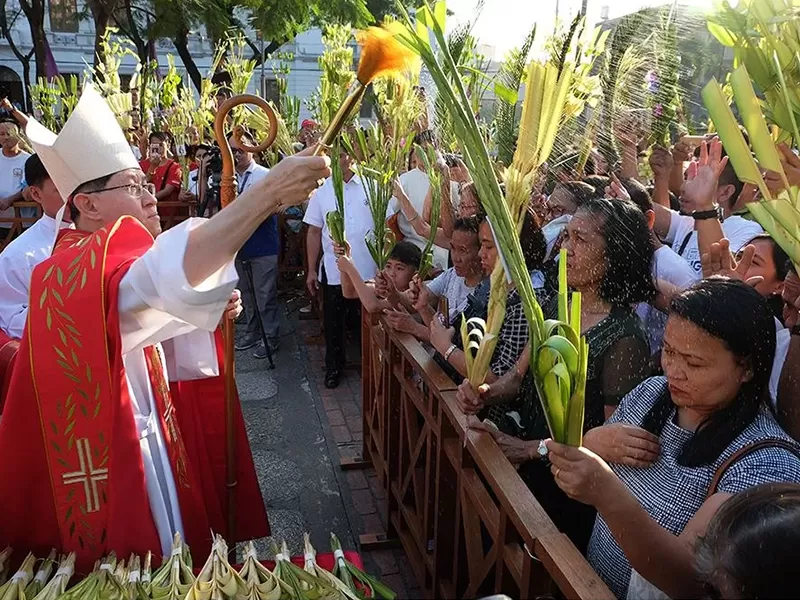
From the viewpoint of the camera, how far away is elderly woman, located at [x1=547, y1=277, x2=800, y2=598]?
1.39m

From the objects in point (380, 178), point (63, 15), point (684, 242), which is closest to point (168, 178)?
point (380, 178)

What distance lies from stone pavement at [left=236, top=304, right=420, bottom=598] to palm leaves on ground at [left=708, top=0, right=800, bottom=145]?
245 cm

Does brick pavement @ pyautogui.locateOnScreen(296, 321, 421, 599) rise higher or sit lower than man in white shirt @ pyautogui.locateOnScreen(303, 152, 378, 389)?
lower

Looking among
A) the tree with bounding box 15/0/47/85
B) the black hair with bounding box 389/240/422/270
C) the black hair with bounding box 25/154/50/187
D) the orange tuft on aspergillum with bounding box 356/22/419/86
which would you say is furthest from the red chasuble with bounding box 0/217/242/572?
the tree with bounding box 15/0/47/85

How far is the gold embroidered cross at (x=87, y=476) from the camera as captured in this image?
1.89m

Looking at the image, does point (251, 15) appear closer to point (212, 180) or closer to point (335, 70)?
point (335, 70)

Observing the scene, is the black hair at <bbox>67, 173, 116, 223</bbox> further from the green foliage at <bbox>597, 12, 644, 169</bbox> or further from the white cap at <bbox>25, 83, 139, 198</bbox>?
the green foliage at <bbox>597, 12, 644, 169</bbox>

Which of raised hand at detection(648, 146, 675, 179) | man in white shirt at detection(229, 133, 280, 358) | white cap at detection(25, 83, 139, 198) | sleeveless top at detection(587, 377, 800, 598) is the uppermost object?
white cap at detection(25, 83, 139, 198)

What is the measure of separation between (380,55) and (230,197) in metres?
0.85

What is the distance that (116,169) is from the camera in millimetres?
2250

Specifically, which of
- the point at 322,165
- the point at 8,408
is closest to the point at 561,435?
the point at 322,165

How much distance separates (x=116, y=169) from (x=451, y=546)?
1866 mm

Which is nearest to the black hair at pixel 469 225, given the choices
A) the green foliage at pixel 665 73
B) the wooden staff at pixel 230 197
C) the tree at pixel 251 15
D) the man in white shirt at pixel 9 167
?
the green foliage at pixel 665 73

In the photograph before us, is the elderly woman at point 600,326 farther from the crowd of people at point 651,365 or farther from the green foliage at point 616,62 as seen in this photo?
the green foliage at point 616,62
